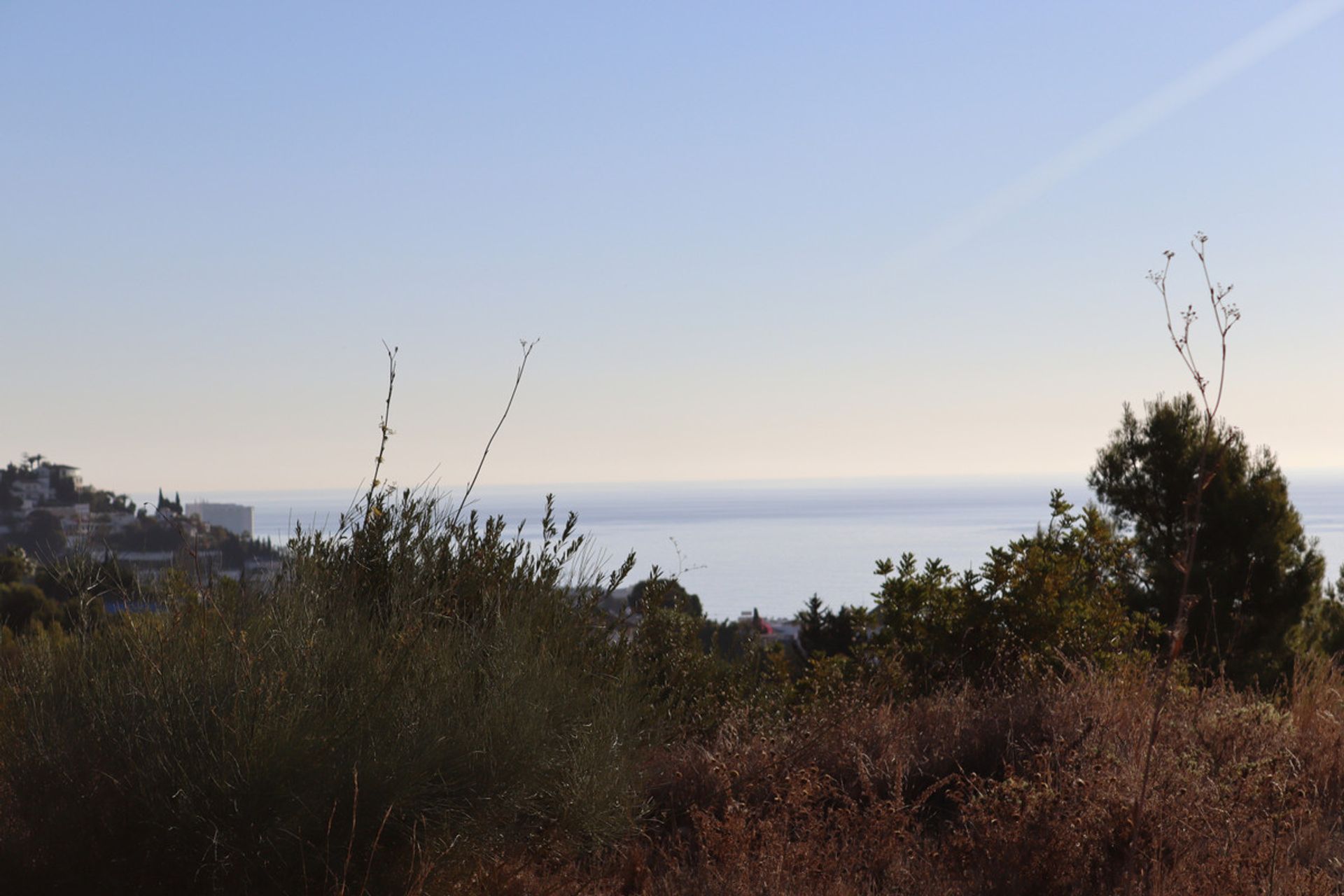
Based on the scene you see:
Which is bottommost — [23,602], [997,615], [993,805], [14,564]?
[993,805]

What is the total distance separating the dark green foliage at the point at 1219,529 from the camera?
14.9 m

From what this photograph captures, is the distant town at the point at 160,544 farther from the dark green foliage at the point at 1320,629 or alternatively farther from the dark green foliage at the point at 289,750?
the dark green foliage at the point at 1320,629

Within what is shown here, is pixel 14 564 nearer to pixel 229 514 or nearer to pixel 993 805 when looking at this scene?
pixel 229 514

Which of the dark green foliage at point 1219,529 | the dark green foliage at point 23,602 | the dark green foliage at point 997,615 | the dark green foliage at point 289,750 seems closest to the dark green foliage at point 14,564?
the dark green foliage at point 23,602

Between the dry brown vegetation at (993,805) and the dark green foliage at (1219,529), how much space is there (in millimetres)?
9582

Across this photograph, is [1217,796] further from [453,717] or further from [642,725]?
[453,717]

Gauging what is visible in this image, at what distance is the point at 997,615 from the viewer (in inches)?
307

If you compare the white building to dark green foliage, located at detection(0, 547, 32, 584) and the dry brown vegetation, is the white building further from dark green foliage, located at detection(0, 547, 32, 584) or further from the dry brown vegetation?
the dry brown vegetation

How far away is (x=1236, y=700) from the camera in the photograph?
6113mm

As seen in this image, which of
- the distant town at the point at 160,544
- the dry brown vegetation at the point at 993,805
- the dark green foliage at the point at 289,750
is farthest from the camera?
the distant town at the point at 160,544

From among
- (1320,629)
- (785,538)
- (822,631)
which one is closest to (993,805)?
(1320,629)

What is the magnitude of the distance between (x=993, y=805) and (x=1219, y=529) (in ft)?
43.2

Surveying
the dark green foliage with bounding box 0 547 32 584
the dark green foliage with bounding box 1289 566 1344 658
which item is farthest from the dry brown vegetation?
the dark green foliage with bounding box 1289 566 1344 658

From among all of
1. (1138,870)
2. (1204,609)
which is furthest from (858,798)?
(1204,609)
